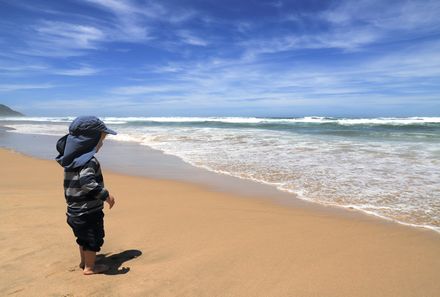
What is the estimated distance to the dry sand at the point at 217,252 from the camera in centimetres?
264

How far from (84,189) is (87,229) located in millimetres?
373

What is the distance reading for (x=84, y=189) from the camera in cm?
272

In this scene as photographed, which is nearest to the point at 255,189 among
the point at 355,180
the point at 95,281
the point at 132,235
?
the point at 355,180

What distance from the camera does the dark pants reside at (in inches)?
112

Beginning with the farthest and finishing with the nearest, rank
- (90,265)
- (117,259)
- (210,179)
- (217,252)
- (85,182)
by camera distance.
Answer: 1. (210,179)
2. (217,252)
3. (117,259)
4. (90,265)
5. (85,182)

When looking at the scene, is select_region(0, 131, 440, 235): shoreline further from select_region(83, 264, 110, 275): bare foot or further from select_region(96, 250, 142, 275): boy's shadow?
select_region(83, 264, 110, 275): bare foot

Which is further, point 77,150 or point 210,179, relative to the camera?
point 210,179

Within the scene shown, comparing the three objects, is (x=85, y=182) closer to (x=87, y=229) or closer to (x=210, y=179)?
(x=87, y=229)

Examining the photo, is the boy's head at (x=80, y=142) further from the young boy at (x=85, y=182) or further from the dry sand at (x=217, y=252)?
the dry sand at (x=217, y=252)

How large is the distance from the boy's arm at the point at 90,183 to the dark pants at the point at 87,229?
24cm

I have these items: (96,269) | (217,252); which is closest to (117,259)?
(96,269)

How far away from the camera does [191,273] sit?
2.85 meters

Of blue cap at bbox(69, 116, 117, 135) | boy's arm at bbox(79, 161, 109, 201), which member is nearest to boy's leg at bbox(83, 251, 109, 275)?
boy's arm at bbox(79, 161, 109, 201)

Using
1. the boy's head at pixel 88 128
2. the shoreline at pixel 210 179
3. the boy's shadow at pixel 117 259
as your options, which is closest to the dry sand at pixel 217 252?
the boy's shadow at pixel 117 259
